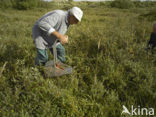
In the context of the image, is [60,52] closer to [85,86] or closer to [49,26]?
[49,26]

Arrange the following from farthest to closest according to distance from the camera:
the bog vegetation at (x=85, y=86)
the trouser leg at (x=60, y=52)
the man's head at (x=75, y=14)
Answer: the trouser leg at (x=60, y=52), the man's head at (x=75, y=14), the bog vegetation at (x=85, y=86)

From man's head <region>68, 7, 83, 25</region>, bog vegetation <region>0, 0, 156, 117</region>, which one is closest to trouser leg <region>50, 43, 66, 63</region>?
bog vegetation <region>0, 0, 156, 117</region>

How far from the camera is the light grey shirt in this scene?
6.92 ft

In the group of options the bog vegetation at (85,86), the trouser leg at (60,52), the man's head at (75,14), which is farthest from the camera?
the trouser leg at (60,52)

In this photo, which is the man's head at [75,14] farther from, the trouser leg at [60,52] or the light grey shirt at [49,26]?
the trouser leg at [60,52]

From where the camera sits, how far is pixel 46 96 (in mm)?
1865

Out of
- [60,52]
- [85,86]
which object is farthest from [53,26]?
[85,86]

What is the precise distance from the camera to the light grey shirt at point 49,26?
2.11 meters

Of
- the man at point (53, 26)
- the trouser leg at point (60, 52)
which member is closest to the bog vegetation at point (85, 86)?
the trouser leg at point (60, 52)

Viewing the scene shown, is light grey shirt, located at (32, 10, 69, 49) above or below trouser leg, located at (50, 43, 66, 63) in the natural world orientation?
above

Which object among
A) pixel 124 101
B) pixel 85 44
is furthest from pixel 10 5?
pixel 124 101

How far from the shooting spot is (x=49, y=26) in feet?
6.82

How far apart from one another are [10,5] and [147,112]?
32606 millimetres

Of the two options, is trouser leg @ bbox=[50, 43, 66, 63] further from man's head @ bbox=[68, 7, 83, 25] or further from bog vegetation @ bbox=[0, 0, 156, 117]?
man's head @ bbox=[68, 7, 83, 25]
